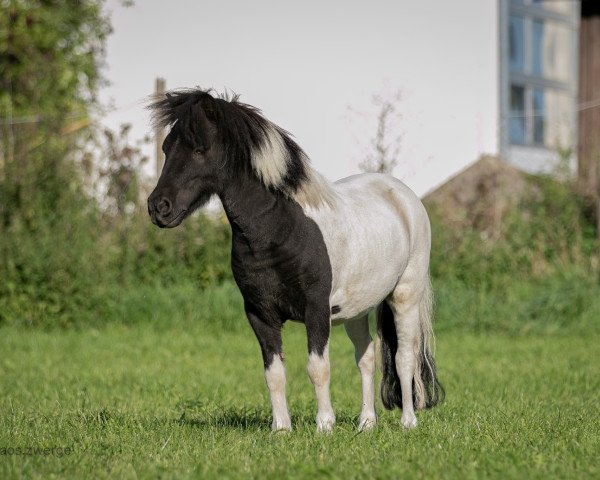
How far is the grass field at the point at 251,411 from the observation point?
523 centimetres

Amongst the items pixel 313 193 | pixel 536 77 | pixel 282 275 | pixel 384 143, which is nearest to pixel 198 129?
pixel 313 193

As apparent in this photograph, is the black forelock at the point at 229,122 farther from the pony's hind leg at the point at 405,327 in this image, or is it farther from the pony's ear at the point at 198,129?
the pony's hind leg at the point at 405,327

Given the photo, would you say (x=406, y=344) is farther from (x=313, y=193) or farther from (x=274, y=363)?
(x=313, y=193)

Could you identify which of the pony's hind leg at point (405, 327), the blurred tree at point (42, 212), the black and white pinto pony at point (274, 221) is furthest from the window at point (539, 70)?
the black and white pinto pony at point (274, 221)

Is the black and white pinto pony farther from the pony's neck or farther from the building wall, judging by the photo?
the building wall

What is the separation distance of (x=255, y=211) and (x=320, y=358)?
0.90 meters

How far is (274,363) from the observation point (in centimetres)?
638

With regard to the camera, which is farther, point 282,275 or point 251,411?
point 251,411

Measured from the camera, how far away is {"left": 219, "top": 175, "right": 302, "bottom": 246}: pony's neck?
6172mm

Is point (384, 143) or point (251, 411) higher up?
point (384, 143)

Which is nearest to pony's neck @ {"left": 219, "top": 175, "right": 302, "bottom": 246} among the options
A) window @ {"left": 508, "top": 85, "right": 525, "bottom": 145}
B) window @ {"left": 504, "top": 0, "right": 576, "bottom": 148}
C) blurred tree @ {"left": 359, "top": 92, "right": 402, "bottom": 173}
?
blurred tree @ {"left": 359, "top": 92, "right": 402, "bottom": 173}

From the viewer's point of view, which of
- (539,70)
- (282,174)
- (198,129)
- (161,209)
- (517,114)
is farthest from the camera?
(539,70)

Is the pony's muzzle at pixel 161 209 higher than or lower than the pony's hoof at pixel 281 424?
→ higher

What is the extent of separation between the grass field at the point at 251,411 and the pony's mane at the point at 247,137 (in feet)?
4.68
